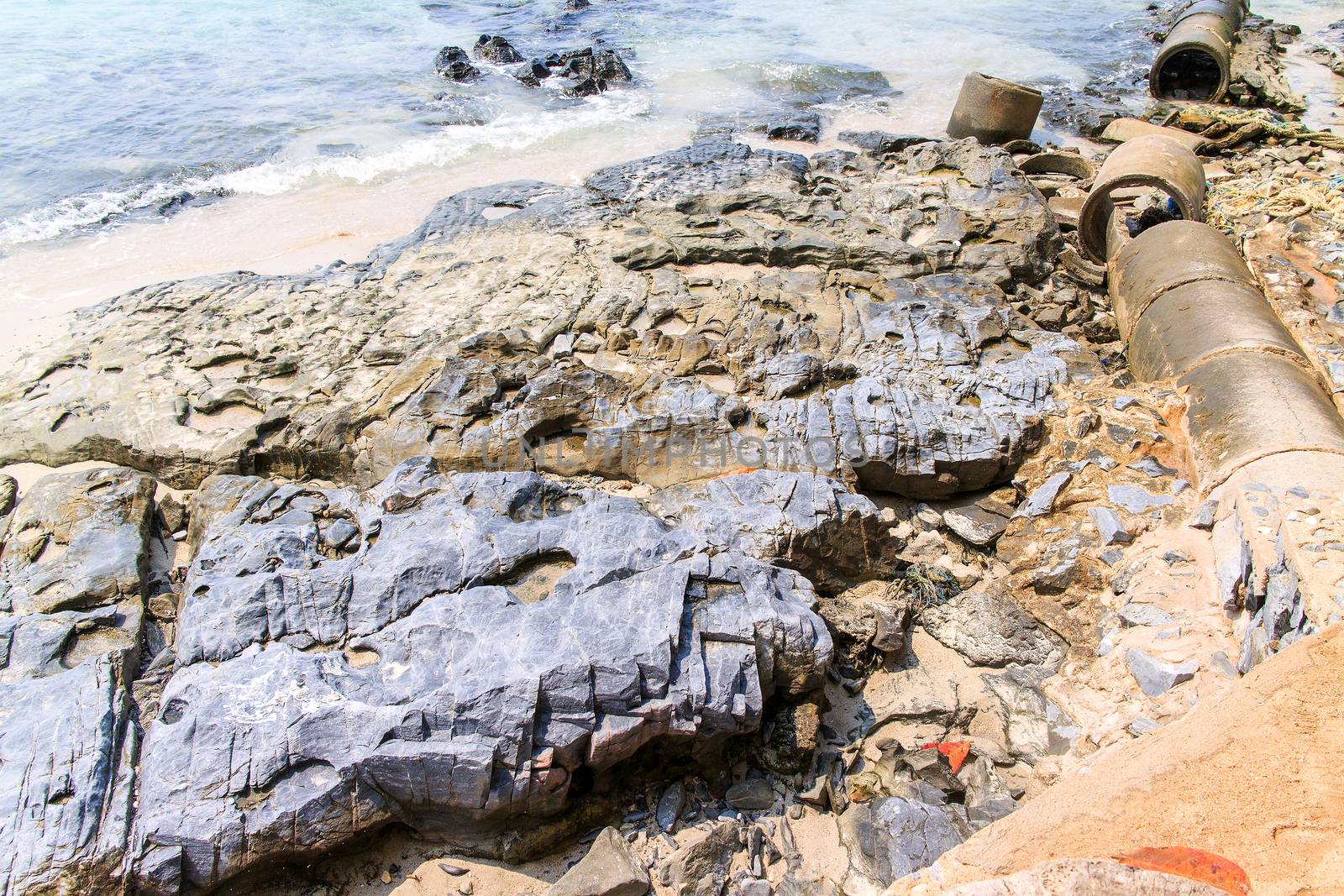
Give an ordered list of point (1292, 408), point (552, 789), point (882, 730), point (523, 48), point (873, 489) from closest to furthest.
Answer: point (552, 789)
point (882, 730)
point (1292, 408)
point (873, 489)
point (523, 48)

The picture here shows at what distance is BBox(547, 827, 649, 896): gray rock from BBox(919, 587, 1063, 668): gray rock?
178cm

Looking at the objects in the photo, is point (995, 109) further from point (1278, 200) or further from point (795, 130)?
point (1278, 200)

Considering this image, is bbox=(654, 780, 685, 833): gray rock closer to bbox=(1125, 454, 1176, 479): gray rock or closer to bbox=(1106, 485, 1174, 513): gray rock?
bbox=(1106, 485, 1174, 513): gray rock

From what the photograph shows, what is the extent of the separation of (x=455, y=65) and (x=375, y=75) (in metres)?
1.32

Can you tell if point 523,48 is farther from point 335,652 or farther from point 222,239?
point 335,652

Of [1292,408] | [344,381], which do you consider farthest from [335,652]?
[1292,408]

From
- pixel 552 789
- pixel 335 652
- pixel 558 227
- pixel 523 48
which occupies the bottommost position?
pixel 552 789

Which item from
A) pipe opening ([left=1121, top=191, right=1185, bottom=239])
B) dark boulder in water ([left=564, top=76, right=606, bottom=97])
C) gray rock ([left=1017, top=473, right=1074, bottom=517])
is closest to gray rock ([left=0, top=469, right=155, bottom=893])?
gray rock ([left=1017, top=473, right=1074, bottom=517])

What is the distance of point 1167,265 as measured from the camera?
5340 mm

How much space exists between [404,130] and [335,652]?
30.8 feet

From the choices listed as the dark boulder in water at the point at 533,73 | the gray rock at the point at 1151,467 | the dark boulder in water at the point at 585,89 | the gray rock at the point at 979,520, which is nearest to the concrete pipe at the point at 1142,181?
the gray rock at the point at 1151,467

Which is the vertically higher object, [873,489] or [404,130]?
[404,130]

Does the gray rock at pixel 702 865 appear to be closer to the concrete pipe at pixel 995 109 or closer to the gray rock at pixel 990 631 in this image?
the gray rock at pixel 990 631

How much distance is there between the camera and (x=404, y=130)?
10539mm
